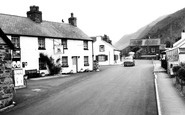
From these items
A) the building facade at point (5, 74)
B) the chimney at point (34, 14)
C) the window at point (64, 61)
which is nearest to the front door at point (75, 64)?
the window at point (64, 61)

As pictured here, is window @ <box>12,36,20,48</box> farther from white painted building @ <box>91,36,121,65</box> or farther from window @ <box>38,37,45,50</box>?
white painted building @ <box>91,36,121,65</box>

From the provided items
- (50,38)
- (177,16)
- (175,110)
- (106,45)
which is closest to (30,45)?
(50,38)

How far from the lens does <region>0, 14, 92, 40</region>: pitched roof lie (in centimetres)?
2594

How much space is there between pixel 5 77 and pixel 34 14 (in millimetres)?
20312

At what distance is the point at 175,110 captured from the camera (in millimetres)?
10227

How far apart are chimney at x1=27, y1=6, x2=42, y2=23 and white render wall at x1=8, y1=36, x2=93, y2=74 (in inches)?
170

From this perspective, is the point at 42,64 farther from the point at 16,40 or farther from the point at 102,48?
the point at 102,48

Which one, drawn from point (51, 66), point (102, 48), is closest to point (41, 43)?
point (51, 66)

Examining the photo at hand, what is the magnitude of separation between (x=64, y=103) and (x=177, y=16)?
548 ft

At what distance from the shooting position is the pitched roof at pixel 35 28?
85.1 feet

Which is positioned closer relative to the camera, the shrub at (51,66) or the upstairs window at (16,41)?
the upstairs window at (16,41)

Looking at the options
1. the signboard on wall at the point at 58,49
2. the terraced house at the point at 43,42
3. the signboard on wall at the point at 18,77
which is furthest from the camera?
the signboard on wall at the point at 58,49

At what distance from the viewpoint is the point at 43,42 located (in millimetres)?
28344

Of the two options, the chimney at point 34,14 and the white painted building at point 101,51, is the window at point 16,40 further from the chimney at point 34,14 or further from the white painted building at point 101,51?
the white painted building at point 101,51
